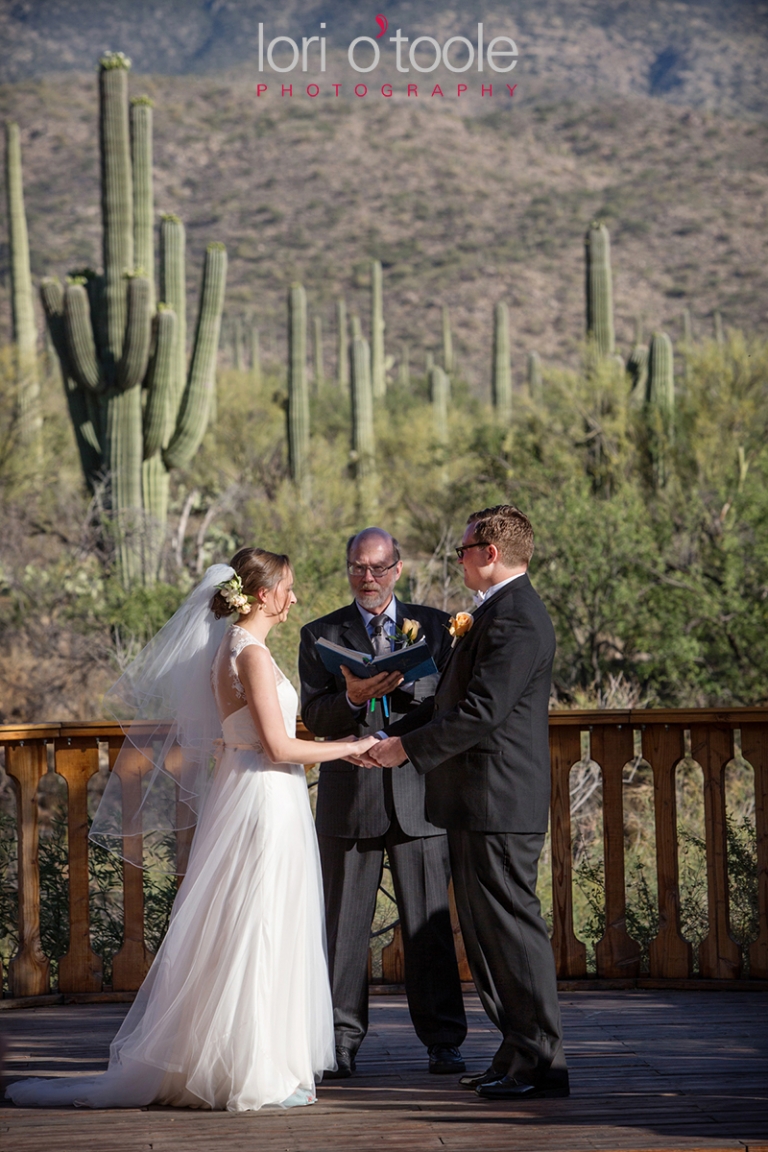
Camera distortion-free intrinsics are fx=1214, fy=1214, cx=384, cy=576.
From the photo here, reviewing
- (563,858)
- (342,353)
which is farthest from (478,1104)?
(342,353)

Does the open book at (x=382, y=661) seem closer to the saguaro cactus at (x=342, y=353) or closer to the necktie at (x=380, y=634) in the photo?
the necktie at (x=380, y=634)

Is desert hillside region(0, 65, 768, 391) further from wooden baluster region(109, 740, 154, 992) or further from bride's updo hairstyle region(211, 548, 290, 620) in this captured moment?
bride's updo hairstyle region(211, 548, 290, 620)

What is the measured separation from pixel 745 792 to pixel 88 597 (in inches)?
331

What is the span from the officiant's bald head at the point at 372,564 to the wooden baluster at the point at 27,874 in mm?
1608

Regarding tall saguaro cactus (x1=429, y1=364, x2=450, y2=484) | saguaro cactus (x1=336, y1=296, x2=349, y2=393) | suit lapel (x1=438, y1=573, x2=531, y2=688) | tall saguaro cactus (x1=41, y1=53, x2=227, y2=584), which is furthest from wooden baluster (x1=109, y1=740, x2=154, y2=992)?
saguaro cactus (x1=336, y1=296, x2=349, y2=393)

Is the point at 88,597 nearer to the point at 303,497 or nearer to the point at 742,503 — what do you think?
the point at 303,497

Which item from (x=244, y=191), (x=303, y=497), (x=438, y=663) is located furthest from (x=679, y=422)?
(x=244, y=191)

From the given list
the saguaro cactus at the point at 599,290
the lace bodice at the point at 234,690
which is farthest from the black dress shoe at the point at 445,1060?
the saguaro cactus at the point at 599,290

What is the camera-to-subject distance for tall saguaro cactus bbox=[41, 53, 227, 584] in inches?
583

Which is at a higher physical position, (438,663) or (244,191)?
(244,191)

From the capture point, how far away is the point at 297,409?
22609mm

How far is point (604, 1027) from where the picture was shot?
4438mm

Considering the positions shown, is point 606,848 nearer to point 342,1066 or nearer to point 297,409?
point 342,1066

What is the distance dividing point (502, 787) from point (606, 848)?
1.33 metres
